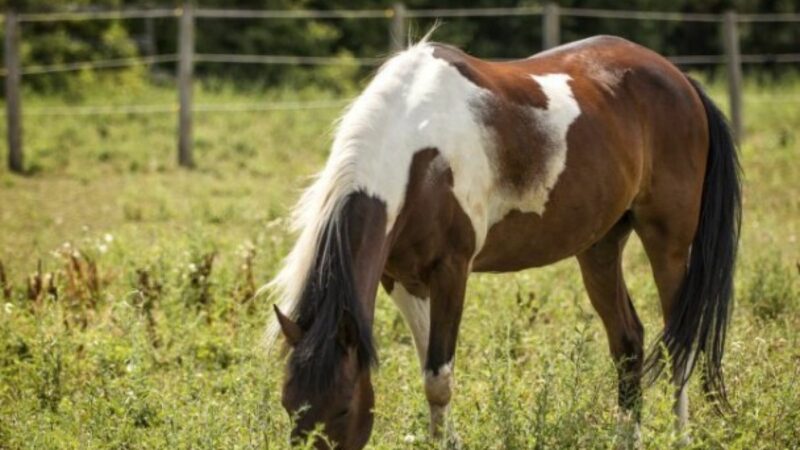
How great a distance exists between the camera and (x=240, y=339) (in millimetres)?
4539

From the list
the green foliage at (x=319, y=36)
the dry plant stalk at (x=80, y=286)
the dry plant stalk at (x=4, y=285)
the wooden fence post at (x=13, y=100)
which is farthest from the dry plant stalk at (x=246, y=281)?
the green foliage at (x=319, y=36)

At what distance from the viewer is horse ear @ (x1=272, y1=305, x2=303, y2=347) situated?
10.7 ft

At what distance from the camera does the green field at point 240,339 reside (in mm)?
3879

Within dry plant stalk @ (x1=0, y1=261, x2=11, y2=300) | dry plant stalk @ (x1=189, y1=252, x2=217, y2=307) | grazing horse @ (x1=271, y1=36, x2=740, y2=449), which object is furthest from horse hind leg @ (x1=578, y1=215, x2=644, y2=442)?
dry plant stalk @ (x1=0, y1=261, x2=11, y2=300)

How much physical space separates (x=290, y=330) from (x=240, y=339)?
1.32 meters

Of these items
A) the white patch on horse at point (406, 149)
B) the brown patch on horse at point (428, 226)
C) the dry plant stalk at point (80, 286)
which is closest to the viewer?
the white patch on horse at point (406, 149)

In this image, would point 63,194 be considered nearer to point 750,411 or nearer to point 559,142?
point 559,142

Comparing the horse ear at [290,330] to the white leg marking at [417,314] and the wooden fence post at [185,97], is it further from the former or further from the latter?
the wooden fence post at [185,97]

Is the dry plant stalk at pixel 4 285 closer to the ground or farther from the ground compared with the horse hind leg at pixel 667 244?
closer to the ground

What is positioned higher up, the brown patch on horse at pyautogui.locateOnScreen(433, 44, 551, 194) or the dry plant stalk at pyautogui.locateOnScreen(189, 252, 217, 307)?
the brown patch on horse at pyautogui.locateOnScreen(433, 44, 551, 194)

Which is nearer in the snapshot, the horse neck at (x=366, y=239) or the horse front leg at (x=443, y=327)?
the horse neck at (x=366, y=239)

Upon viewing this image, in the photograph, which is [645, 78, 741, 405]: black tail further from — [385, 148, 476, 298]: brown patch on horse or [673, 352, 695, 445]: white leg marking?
[385, 148, 476, 298]: brown patch on horse

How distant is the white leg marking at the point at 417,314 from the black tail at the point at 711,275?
0.99 meters

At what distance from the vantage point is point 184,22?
10.9 m
